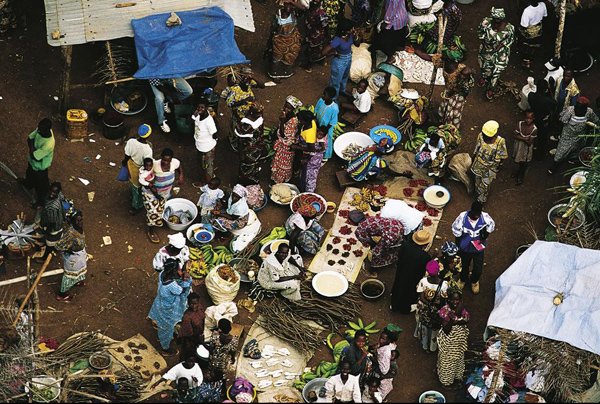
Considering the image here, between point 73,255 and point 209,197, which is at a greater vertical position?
point 209,197

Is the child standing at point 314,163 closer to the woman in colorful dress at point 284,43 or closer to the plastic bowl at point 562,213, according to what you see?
the woman in colorful dress at point 284,43

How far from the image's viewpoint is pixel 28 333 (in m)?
15.0

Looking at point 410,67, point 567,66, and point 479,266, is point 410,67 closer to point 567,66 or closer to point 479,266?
point 567,66

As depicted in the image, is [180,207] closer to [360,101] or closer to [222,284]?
[222,284]

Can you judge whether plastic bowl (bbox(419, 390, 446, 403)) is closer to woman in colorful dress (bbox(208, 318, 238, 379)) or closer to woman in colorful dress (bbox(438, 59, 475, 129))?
woman in colorful dress (bbox(208, 318, 238, 379))

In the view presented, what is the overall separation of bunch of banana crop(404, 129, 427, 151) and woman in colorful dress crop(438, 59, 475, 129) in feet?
1.52

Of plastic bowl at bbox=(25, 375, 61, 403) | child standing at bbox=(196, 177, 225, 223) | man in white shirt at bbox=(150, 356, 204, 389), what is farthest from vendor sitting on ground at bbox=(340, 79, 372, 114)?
plastic bowl at bbox=(25, 375, 61, 403)

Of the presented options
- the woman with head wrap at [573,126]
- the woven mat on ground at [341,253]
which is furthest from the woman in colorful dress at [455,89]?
the woven mat on ground at [341,253]

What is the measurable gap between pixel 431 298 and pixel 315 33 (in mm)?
6101

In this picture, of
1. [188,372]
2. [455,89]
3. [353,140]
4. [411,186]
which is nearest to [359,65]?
[353,140]

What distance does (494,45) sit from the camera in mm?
19594

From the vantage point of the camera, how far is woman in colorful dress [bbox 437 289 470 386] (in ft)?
50.7

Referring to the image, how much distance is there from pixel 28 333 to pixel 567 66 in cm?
1045

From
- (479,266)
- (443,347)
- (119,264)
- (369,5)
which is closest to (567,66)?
(369,5)
